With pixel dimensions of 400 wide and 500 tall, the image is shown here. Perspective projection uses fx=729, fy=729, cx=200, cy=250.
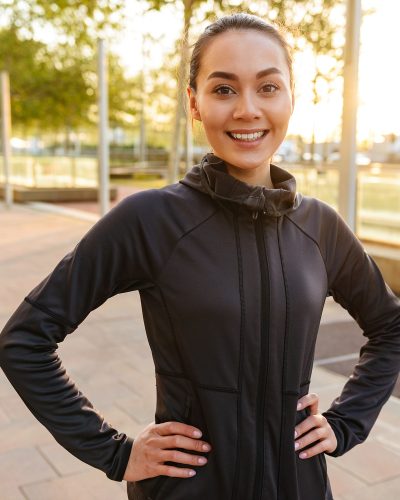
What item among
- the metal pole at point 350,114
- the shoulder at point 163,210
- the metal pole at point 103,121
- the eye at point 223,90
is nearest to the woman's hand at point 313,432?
the shoulder at point 163,210

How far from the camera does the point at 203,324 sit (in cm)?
151

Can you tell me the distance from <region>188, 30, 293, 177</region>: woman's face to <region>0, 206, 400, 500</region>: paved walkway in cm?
227

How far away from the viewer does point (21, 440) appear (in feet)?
13.1

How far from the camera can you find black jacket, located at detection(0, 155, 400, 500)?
1.52 m

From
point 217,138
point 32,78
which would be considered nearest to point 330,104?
point 217,138

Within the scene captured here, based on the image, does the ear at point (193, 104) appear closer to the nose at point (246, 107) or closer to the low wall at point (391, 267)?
the nose at point (246, 107)

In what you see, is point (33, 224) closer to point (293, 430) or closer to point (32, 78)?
point (32, 78)

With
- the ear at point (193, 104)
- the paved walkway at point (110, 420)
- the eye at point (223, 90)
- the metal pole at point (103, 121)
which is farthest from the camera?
the metal pole at point (103, 121)

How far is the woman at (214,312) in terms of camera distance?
1527 millimetres

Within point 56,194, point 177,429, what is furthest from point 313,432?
point 56,194

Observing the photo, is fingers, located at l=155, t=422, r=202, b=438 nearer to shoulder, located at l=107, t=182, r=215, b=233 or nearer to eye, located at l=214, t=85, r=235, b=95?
shoulder, located at l=107, t=182, r=215, b=233

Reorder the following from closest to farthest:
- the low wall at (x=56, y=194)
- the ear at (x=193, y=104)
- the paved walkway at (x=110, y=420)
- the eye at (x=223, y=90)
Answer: the eye at (x=223, y=90)
the ear at (x=193, y=104)
the paved walkway at (x=110, y=420)
the low wall at (x=56, y=194)

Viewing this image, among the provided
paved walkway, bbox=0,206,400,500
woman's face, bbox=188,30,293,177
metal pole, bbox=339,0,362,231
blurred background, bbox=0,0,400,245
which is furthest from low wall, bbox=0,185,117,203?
woman's face, bbox=188,30,293,177

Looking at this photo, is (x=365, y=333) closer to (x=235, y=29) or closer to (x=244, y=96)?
(x=244, y=96)
